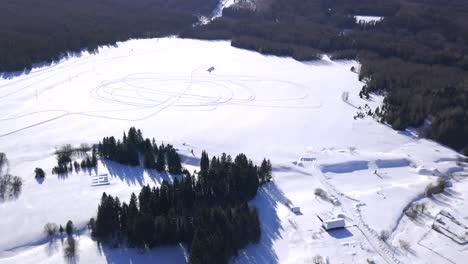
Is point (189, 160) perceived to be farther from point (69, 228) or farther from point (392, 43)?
point (392, 43)

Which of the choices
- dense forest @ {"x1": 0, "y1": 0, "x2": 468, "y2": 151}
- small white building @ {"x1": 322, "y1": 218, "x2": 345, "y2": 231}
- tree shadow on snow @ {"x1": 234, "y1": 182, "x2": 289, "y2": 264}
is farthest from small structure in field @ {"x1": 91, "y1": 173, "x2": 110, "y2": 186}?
dense forest @ {"x1": 0, "y1": 0, "x2": 468, "y2": 151}

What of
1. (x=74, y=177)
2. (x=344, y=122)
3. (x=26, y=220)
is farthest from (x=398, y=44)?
(x=26, y=220)

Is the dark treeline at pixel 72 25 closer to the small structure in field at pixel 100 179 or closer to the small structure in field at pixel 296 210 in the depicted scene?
the small structure in field at pixel 100 179

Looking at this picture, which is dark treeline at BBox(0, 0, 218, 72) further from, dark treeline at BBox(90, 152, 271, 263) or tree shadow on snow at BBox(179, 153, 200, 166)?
dark treeline at BBox(90, 152, 271, 263)

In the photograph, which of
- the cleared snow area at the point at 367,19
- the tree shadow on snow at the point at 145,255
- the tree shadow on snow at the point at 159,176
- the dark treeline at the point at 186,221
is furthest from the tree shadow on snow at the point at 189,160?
the cleared snow area at the point at 367,19

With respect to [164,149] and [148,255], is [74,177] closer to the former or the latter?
[164,149]

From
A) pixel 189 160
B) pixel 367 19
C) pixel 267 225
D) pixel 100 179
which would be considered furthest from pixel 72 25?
pixel 367 19
